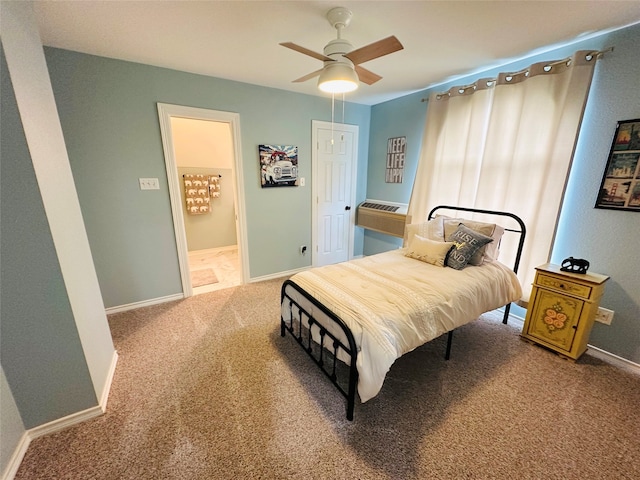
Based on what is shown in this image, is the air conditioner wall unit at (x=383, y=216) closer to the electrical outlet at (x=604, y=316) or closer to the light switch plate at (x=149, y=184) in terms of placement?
the electrical outlet at (x=604, y=316)

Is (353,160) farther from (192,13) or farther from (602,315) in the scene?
(602,315)

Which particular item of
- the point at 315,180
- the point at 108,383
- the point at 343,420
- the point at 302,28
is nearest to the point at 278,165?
the point at 315,180

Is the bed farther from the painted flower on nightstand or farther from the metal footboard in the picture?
the painted flower on nightstand

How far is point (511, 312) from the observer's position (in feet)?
9.12

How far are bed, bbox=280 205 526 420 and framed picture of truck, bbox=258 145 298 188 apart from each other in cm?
164

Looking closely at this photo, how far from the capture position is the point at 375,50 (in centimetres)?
156

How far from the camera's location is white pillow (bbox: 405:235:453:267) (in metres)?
2.38

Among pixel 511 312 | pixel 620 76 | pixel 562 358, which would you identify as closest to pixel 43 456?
pixel 562 358

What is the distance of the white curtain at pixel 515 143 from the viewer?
7.04 ft

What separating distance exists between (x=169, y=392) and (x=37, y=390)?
0.68 meters

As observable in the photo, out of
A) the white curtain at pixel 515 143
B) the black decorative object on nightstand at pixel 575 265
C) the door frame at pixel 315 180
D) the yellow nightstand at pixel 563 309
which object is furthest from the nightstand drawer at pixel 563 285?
the door frame at pixel 315 180

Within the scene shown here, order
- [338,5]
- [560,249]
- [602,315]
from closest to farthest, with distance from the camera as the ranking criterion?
[338,5] → [602,315] → [560,249]

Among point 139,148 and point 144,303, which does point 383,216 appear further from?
point 144,303

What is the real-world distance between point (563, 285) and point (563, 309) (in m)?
0.20
